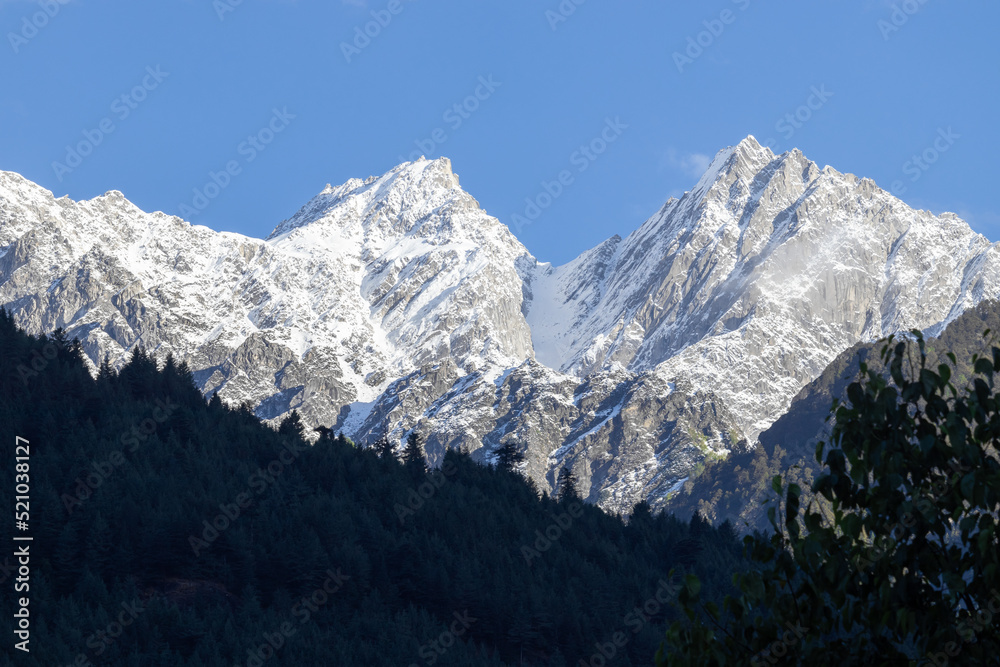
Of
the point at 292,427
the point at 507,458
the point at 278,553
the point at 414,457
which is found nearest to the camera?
the point at 278,553

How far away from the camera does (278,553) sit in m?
116


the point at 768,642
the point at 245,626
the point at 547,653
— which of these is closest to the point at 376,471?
the point at 547,653

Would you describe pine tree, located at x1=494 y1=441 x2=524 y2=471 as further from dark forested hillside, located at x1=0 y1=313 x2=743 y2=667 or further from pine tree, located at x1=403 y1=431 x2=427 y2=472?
dark forested hillside, located at x1=0 y1=313 x2=743 y2=667

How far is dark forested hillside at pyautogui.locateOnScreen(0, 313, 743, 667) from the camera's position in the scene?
93250mm

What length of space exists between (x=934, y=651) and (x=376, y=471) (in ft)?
470

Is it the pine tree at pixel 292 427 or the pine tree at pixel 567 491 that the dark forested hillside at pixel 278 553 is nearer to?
the pine tree at pixel 292 427

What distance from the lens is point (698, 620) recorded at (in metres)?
15.5

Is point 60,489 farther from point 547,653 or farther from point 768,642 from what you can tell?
point 768,642

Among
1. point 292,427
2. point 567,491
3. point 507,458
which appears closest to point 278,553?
point 292,427

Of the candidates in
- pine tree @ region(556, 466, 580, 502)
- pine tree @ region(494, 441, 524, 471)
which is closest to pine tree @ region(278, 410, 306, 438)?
pine tree @ region(494, 441, 524, 471)

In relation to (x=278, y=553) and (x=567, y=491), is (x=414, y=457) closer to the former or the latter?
(x=567, y=491)

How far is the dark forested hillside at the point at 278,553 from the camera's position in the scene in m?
93.2

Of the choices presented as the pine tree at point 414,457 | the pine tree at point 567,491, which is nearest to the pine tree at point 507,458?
the pine tree at point 567,491

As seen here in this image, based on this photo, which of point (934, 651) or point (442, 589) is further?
point (442, 589)
